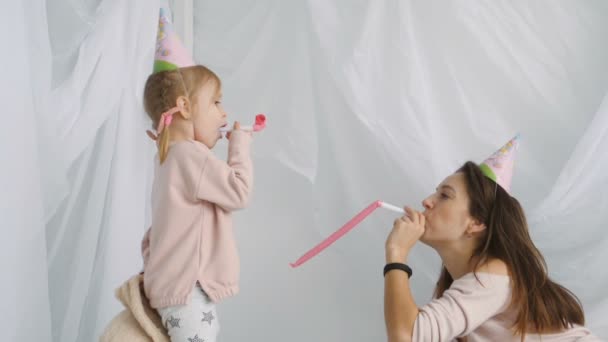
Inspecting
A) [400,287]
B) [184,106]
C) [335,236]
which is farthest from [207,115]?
[400,287]

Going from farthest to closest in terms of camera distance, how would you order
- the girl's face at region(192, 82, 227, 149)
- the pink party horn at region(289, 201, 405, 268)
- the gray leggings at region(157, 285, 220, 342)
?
the pink party horn at region(289, 201, 405, 268)
the girl's face at region(192, 82, 227, 149)
the gray leggings at region(157, 285, 220, 342)

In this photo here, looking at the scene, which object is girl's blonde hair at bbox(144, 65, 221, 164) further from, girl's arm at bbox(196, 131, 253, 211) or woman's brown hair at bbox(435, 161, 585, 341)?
woman's brown hair at bbox(435, 161, 585, 341)

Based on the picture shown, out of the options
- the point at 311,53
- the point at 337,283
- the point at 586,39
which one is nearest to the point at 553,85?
the point at 586,39

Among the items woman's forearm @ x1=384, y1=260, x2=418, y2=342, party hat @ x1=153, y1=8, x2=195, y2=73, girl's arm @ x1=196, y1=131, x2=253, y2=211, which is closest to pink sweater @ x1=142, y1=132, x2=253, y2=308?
girl's arm @ x1=196, y1=131, x2=253, y2=211

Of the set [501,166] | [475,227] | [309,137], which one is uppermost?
[309,137]

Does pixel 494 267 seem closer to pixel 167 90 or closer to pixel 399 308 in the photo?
pixel 399 308

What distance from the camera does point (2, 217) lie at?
1.09 meters

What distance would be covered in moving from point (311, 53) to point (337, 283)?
0.63m

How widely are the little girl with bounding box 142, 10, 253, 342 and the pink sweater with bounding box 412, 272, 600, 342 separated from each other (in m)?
0.36

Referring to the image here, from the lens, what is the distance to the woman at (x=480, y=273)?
1202mm

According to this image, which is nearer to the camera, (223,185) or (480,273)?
(223,185)

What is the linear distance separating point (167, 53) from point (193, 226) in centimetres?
34

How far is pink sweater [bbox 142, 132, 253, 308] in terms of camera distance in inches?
44.4

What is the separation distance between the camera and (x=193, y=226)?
3.76 ft
